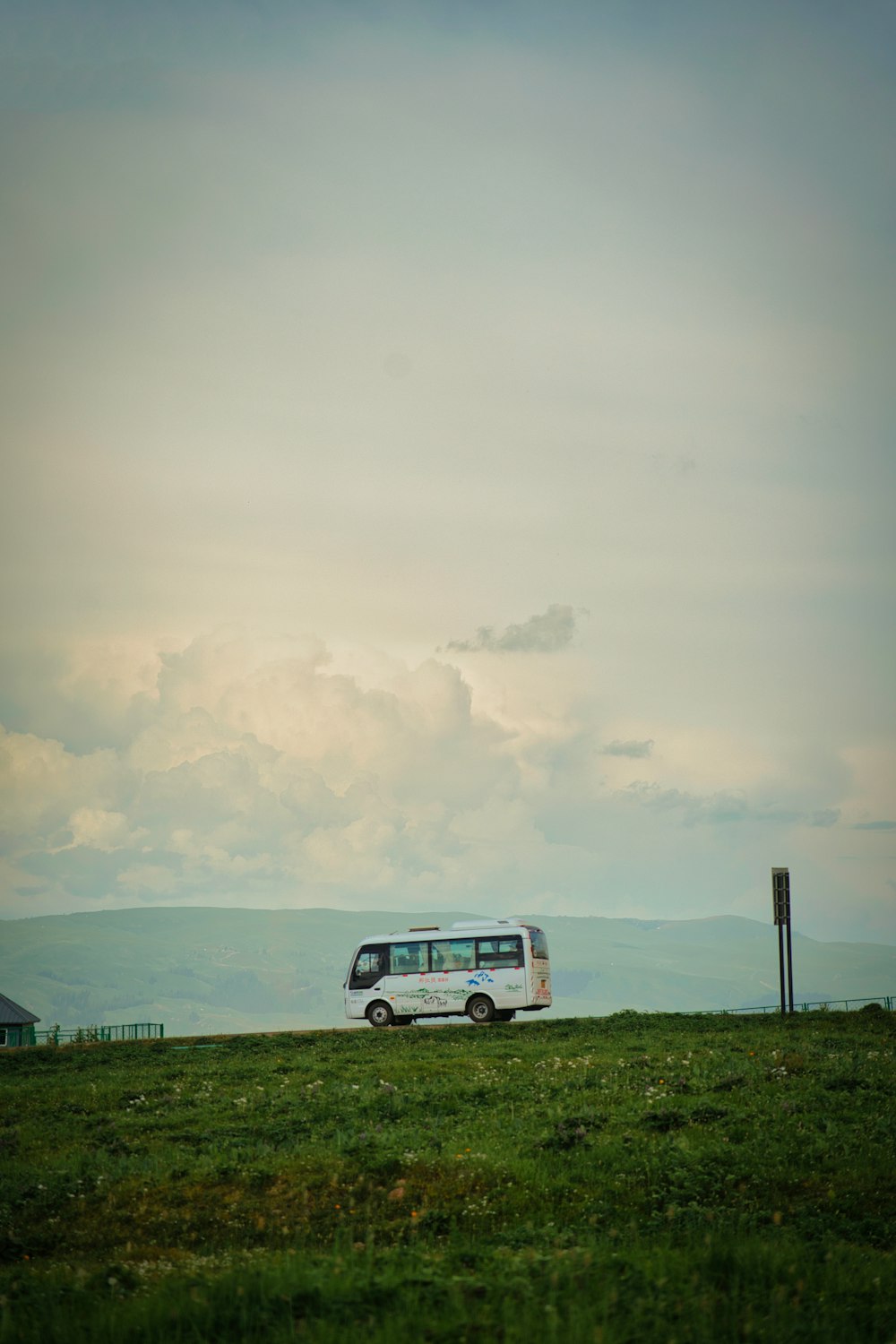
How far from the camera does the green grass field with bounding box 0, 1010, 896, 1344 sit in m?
9.67

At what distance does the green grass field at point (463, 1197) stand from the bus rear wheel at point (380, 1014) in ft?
41.9

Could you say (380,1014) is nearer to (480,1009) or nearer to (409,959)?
(409,959)

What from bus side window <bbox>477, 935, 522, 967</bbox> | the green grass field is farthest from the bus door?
the green grass field

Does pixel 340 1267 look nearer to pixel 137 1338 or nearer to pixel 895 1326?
pixel 137 1338

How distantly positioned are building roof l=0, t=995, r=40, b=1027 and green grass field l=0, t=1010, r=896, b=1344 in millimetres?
33575

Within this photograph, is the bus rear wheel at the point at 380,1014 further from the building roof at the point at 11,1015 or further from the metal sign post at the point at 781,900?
the building roof at the point at 11,1015

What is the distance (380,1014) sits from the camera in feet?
139

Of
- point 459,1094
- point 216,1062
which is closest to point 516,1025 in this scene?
point 216,1062

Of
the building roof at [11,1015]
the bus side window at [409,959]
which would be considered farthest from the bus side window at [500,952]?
the building roof at [11,1015]

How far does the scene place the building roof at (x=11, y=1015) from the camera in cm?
5972

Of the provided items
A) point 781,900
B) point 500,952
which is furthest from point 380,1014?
point 781,900

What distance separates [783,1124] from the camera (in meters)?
18.3

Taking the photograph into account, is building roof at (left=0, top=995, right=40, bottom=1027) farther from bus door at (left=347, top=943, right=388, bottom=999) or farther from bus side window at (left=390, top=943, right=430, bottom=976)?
bus side window at (left=390, top=943, right=430, bottom=976)

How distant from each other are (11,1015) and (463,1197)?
51.9 metres
